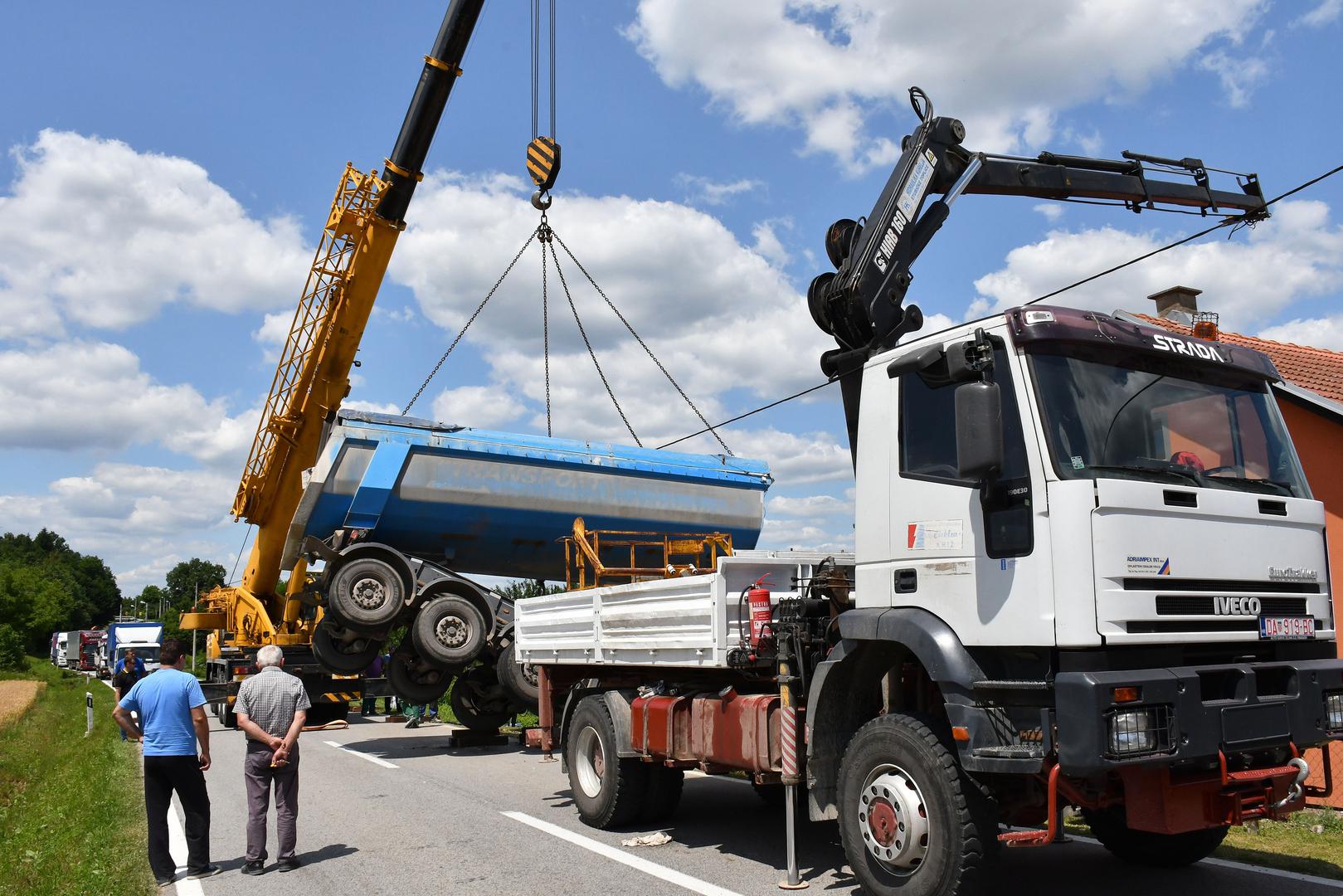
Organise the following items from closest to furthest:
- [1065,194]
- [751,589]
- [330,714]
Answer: [751,589] → [1065,194] → [330,714]

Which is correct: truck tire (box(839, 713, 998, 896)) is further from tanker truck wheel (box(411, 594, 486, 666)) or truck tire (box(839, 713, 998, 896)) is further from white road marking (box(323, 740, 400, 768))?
tanker truck wheel (box(411, 594, 486, 666))

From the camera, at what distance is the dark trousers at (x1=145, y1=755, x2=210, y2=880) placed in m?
7.25

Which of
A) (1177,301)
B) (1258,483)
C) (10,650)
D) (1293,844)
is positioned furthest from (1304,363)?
(10,650)

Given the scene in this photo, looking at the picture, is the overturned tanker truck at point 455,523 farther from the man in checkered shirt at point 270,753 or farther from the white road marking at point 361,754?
the man in checkered shirt at point 270,753

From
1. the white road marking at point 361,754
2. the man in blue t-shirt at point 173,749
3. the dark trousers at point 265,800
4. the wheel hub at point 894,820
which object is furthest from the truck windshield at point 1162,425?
the white road marking at point 361,754

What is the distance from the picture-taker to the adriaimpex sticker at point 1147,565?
16.3 ft

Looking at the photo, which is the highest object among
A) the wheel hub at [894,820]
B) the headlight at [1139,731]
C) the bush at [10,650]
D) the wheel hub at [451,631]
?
the wheel hub at [451,631]

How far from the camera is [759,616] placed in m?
6.94

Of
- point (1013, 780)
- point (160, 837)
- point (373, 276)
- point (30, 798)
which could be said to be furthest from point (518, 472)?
point (1013, 780)

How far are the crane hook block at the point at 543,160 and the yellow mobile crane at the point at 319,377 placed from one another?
5.12 ft

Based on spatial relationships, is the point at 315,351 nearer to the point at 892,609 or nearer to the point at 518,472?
the point at 518,472

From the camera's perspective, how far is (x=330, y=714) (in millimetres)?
20875

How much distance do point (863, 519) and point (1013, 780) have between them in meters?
1.64

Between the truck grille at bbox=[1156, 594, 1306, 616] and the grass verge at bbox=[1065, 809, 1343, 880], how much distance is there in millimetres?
1586
